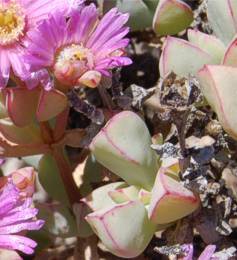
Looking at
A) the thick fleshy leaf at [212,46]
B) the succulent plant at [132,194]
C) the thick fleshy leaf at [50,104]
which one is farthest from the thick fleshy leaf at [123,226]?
the thick fleshy leaf at [212,46]

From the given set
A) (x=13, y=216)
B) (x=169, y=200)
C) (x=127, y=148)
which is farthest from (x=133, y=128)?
(x=13, y=216)

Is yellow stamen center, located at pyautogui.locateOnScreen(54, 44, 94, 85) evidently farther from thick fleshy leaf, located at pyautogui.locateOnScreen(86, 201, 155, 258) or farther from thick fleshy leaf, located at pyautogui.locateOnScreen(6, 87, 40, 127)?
thick fleshy leaf, located at pyautogui.locateOnScreen(86, 201, 155, 258)

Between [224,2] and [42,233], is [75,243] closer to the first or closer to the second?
[42,233]

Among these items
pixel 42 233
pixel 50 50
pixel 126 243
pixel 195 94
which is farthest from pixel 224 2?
pixel 42 233

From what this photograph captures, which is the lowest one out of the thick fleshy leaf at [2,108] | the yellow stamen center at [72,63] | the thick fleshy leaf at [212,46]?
the thick fleshy leaf at [2,108]

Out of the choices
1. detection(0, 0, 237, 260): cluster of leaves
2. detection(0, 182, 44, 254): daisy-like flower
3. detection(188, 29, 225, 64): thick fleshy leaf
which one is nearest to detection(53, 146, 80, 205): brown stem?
detection(0, 0, 237, 260): cluster of leaves

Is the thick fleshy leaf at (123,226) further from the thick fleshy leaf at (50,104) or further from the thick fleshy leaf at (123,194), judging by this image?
the thick fleshy leaf at (50,104)

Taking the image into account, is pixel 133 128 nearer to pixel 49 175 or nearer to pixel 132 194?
pixel 132 194

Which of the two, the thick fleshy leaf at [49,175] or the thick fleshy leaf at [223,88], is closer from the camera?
the thick fleshy leaf at [223,88]
